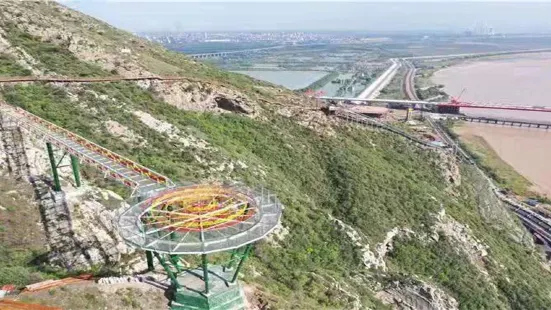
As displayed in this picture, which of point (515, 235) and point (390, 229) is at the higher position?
point (390, 229)

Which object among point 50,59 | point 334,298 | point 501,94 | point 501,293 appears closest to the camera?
point 334,298

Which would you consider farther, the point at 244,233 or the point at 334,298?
the point at 334,298

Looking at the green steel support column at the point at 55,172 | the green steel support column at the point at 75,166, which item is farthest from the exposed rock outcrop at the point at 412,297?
the green steel support column at the point at 55,172

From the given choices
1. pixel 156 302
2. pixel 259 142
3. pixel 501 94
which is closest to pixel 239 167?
pixel 259 142

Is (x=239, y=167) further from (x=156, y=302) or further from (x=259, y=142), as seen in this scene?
(x=156, y=302)

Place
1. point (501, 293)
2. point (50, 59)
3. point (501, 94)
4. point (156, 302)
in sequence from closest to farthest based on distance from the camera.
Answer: point (156, 302), point (501, 293), point (50, 59), point (501, 94)

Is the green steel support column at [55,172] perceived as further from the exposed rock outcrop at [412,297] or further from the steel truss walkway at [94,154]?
the exposed rock outcrop at [412,297]

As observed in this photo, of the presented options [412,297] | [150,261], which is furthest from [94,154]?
[412,297]
